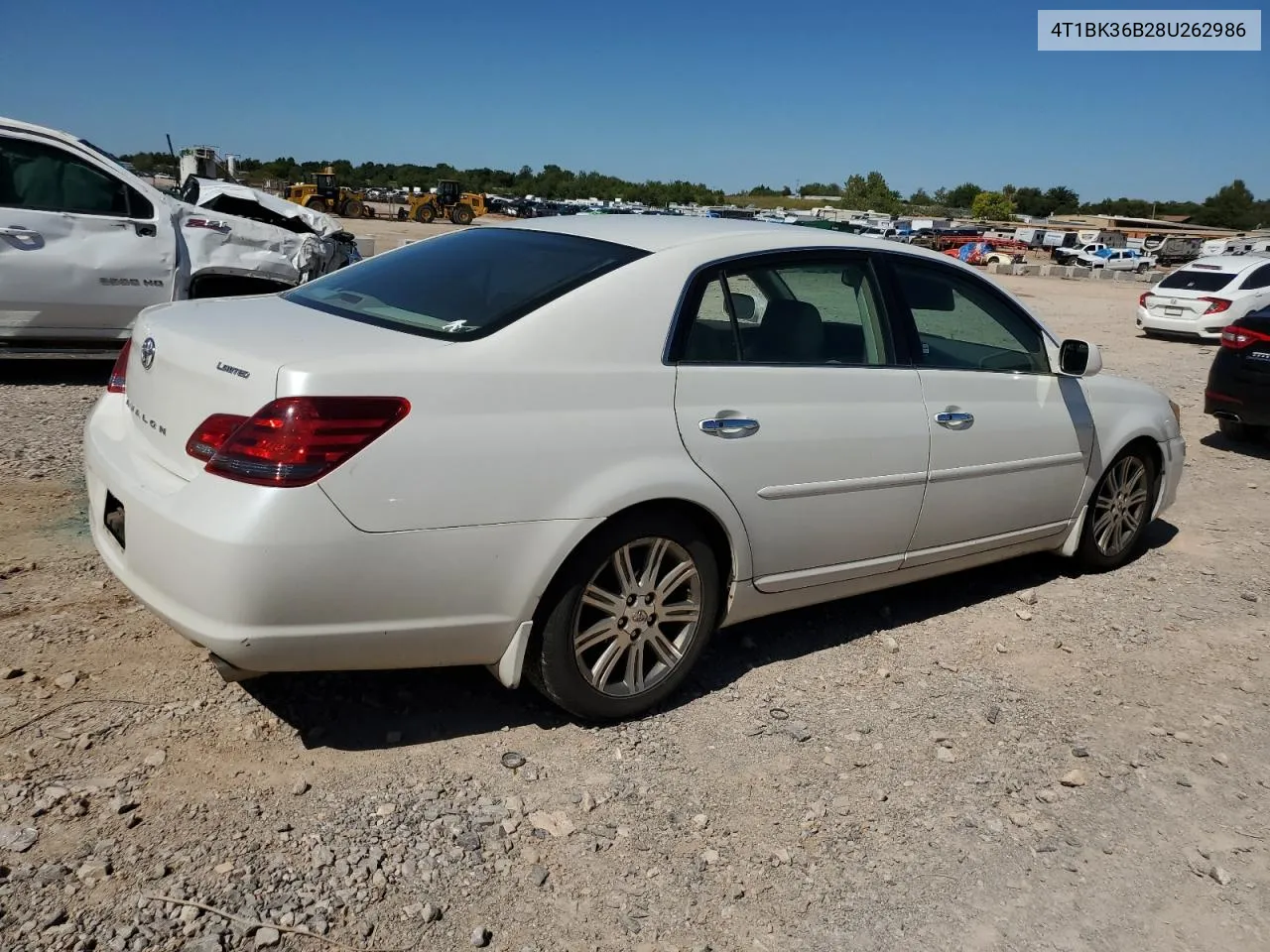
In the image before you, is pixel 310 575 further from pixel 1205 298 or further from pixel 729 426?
pixel 1205 298

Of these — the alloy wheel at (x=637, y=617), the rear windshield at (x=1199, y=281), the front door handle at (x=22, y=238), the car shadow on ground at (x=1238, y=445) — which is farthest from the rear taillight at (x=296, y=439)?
the rear windshield at (x=1199, y=281)

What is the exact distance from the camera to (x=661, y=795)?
10.6 ft

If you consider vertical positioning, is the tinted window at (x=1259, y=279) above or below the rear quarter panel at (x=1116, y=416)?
above

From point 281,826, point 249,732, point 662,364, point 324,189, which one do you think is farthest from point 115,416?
point 324,189

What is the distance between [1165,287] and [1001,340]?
1631 cm

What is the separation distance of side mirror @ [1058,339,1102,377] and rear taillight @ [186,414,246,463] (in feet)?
11.6

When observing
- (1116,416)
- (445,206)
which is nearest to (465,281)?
(1116,416)

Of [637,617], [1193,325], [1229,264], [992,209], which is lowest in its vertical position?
[1193,325]

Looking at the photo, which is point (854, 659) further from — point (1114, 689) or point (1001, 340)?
point (1001, 340)

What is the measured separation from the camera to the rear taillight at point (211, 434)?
2.85m

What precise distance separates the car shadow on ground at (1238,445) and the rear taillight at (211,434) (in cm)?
873

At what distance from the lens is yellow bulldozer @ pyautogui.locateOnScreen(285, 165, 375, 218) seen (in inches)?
1978

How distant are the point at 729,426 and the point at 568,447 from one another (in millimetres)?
653

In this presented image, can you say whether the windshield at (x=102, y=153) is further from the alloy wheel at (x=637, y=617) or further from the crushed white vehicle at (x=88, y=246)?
the alloy wheel at (x=637, y=617)
